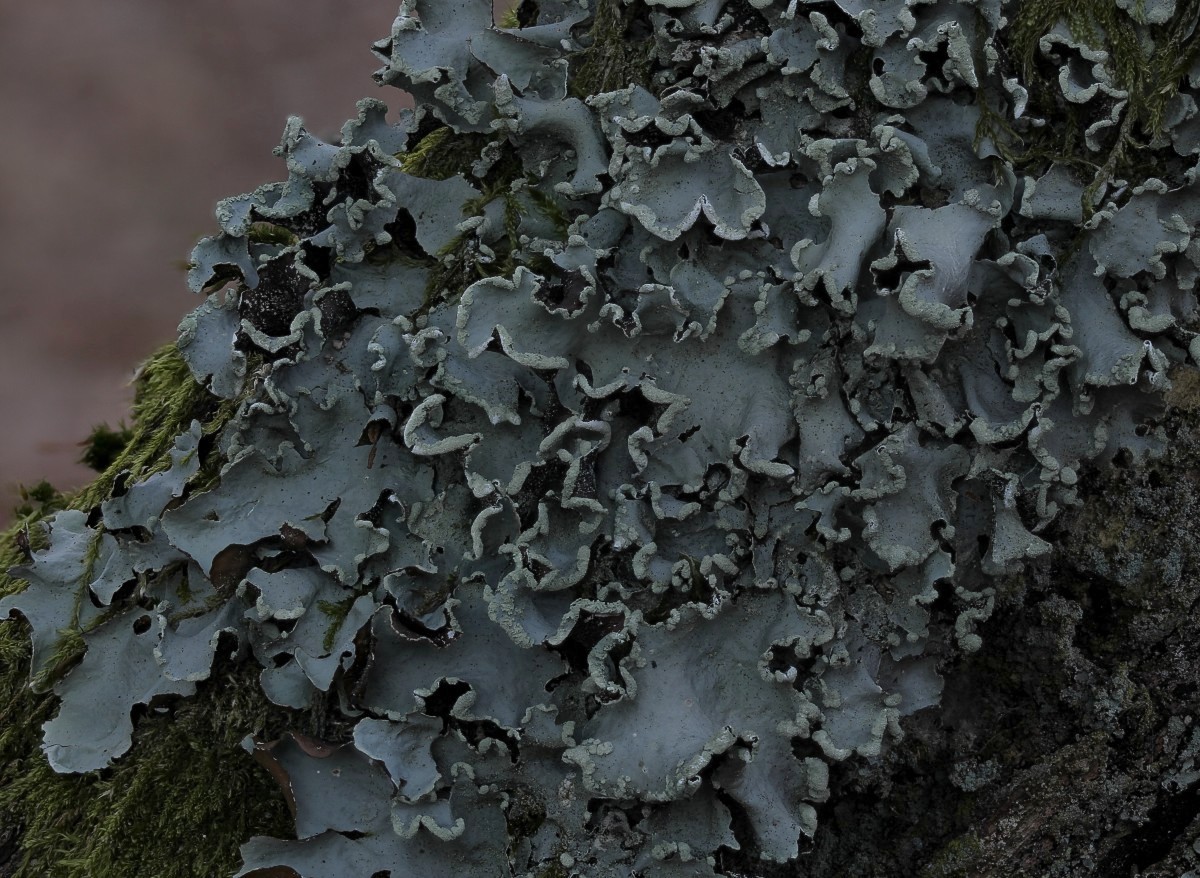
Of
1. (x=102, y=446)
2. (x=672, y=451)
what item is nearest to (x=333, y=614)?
(x=672, y=451)

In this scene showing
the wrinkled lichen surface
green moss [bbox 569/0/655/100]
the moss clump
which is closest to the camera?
the wrinkled lichen surface

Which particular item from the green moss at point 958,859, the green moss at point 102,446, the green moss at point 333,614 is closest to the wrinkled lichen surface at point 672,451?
the green moss at point 333,614

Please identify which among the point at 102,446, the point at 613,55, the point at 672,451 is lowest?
the point at 672,451

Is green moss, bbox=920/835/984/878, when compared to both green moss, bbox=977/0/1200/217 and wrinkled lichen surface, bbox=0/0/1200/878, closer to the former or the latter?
wrinkled lichen surface, bbox=0/0/1200/878

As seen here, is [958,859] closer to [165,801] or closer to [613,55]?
[165,801]

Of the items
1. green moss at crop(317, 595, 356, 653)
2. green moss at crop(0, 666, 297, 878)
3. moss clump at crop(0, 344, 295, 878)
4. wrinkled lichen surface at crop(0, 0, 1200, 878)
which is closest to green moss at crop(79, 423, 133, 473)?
wrinkled lichen surface at crop(0, 0, 1200, 878)

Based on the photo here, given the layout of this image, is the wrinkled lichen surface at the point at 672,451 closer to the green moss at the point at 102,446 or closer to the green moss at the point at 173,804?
the green moss at the point at 173,804

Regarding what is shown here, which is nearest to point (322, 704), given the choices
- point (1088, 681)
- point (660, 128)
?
point (660, 128)

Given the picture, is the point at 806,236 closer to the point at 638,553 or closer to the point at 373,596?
the point at 638,553
